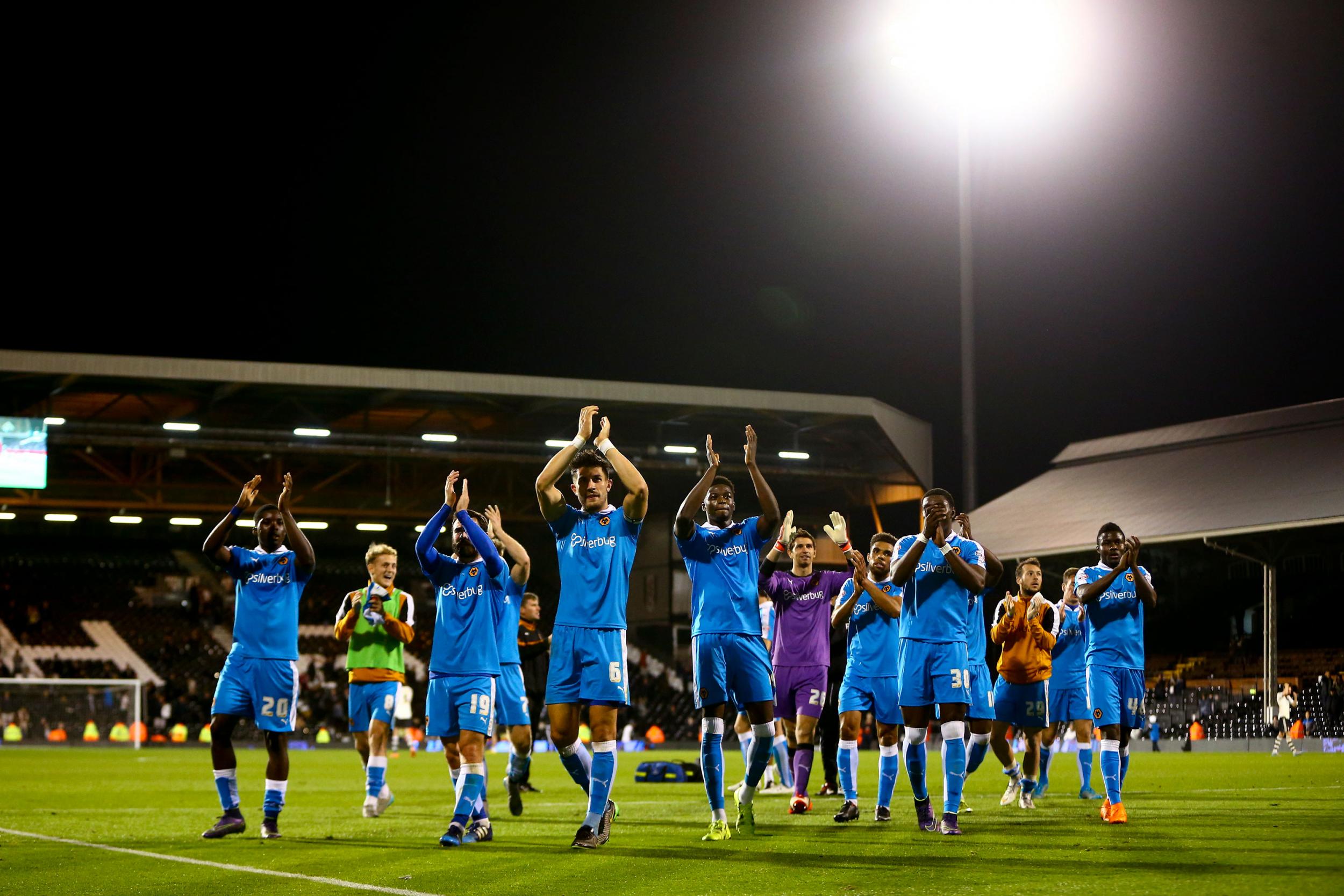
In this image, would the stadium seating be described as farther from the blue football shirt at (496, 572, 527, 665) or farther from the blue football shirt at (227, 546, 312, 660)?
the blue football shirt at (227, 546, 312, 660)

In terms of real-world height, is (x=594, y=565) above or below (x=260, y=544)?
below

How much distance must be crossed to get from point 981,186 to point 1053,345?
30.3ft

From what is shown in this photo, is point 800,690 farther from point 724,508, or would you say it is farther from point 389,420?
point 389,420

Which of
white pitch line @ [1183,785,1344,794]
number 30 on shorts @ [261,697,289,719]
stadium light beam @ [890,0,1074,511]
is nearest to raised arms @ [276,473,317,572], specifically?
number 30 on shorts @ [261,697,289,719]

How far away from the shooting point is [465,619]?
1034 centimetres

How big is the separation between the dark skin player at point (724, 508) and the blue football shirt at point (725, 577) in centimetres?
11

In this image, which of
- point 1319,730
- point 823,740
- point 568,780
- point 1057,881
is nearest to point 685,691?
point 1319,730

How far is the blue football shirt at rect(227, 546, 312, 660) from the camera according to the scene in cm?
1062

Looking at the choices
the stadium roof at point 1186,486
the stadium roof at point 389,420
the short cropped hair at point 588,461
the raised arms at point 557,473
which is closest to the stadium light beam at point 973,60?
the stadium roof at point 1186,486

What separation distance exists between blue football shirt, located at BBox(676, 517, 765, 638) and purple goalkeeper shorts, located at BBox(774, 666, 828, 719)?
3.18 m

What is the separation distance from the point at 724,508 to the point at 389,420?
3106cm

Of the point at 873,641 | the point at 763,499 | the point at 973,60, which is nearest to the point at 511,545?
the point at 763,499

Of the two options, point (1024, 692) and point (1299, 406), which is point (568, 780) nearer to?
point (1024, 692)

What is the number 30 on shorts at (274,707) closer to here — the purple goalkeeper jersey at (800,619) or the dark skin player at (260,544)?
the dark skin player at (260,544)
